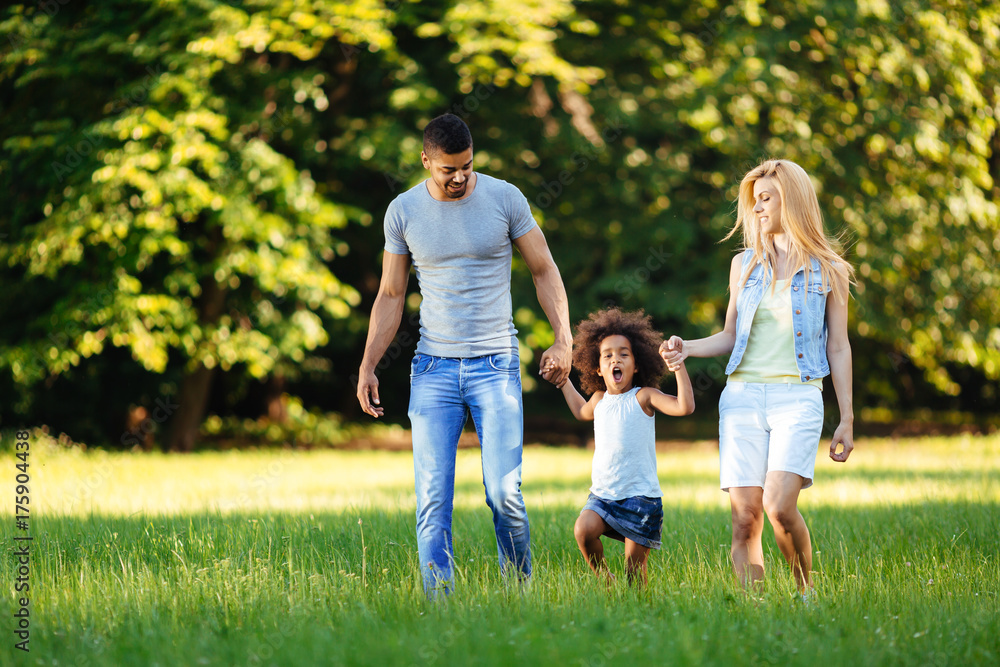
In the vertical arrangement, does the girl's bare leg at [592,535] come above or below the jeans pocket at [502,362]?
below

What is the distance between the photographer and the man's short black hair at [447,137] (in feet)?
13.9

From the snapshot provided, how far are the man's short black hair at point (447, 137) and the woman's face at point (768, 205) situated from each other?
1500 millimetres

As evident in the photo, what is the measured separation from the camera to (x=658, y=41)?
1413 cm

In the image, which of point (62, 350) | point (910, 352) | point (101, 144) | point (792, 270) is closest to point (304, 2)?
point (101, 144)

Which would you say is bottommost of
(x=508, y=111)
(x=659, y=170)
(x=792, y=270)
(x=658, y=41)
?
(x=792, y=270)

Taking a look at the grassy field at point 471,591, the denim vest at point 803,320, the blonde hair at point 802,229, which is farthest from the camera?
the blonde hair at point 802,229

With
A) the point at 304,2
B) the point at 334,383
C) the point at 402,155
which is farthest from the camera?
the point at 334,383

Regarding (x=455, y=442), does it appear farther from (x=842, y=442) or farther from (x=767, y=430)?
(x=842, y=442)

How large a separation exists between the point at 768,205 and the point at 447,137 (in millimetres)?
1638

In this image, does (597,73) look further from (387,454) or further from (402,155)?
(387,454)

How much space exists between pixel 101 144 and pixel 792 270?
9.47 meters

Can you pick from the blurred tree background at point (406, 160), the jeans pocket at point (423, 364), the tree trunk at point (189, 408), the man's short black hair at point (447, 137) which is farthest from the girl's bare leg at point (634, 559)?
the tree trunk at point (189, 408)

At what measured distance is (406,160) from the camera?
11.6 m

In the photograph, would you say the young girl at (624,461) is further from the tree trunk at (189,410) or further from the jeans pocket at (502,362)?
the tree trunk at (189,410)
